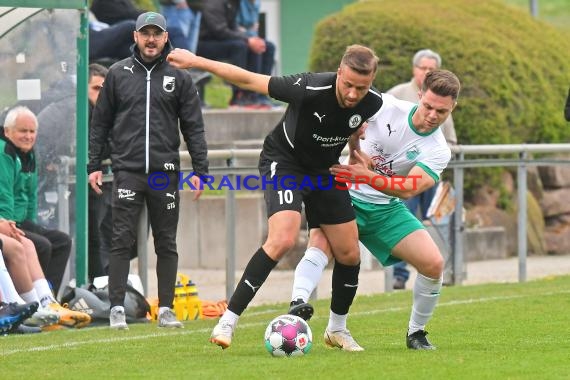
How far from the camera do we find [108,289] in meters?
11.7

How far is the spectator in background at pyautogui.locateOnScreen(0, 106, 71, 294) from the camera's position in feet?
39.5

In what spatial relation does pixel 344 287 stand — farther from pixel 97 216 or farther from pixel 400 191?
pixel 97 216

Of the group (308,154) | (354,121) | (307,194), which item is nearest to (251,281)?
(307,194)

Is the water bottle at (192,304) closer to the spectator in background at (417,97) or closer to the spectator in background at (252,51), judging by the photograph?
the spectator in background at (417,97)

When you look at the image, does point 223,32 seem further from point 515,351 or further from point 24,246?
point 515,351

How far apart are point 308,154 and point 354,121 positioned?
0.36 meters

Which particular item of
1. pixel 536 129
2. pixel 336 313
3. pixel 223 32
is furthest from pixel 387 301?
pixel 536 129

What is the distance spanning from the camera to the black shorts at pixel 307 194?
949cm

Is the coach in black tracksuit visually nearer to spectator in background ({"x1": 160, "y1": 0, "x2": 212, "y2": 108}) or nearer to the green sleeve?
the green sleeve

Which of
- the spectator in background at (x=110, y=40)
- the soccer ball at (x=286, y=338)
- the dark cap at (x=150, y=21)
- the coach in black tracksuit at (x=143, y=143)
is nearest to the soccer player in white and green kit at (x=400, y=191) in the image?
the soccer ball at (x=286, y=338)

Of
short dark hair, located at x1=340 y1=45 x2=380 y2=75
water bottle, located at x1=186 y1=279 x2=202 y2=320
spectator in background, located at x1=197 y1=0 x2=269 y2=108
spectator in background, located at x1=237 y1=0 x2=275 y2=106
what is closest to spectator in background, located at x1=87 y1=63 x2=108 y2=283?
water bottle, located at x1=186 y1=279 x2=202 y2=320

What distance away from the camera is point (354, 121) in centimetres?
951

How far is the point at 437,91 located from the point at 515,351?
1.68 m

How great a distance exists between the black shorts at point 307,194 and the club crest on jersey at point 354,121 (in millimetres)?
379
